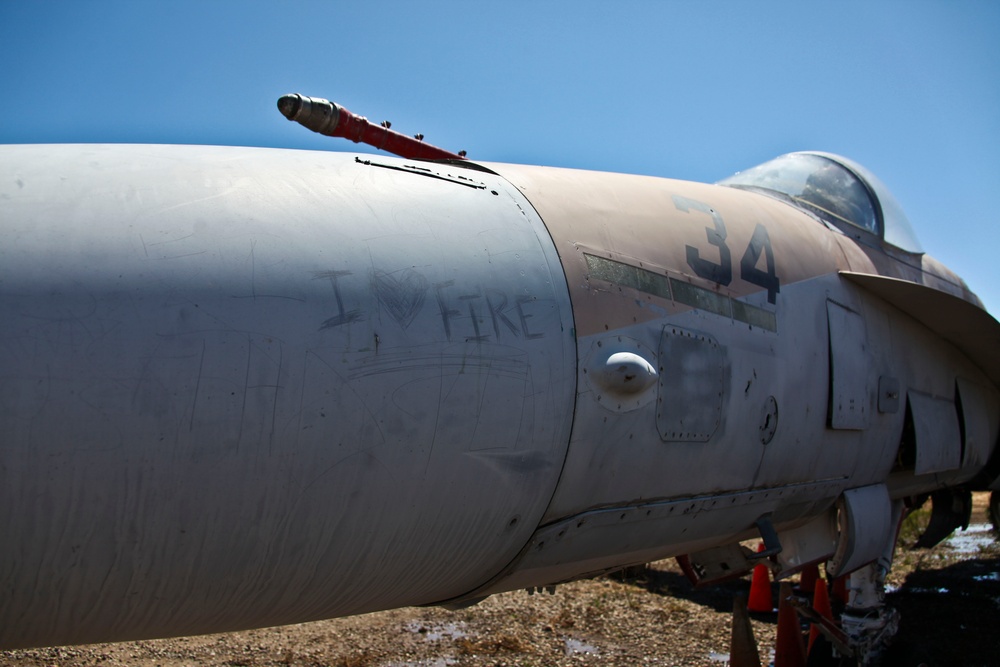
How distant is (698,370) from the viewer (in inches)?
123

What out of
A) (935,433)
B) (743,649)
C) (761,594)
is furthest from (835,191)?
(761,594)

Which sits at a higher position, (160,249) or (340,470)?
(160,249)

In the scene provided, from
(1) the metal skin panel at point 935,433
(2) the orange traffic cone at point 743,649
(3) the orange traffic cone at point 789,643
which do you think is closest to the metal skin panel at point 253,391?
(1) the metal skin panel at point 935,433

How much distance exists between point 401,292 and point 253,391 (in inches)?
20.2

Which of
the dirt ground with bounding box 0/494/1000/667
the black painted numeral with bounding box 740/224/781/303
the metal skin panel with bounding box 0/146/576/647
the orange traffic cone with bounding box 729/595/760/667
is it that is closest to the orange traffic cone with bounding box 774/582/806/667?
the orange traffic cone with bounding box 729/595/760/667

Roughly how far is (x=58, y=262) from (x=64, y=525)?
624 millimetres

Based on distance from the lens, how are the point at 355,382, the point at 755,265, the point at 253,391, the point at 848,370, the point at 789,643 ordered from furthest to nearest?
1. the point at 789,643
2. the point at 848,370
3. the point at 755,265
4. the point at 355,382
5. the point at 253,391

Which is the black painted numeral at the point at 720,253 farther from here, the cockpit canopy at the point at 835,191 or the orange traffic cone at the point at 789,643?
the orange traffic cone at the point at 789,643

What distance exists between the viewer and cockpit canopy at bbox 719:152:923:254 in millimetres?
5184

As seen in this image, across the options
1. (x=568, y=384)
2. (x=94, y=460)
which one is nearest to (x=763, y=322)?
(x=568, y=384)

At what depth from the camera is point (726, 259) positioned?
350 centimetres

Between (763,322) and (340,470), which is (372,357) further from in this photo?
(763,322)

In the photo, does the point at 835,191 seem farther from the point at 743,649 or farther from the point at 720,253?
the point at 743,649

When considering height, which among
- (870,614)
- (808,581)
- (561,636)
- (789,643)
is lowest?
(561,636)
